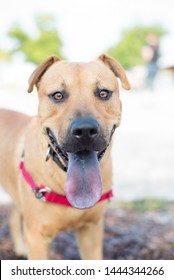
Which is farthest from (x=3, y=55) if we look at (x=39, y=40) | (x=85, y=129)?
(x=85, y=129)

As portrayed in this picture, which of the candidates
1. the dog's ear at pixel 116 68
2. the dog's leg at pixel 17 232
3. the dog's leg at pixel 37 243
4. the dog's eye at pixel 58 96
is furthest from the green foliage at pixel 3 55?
the dog's eye at pixel 58 96

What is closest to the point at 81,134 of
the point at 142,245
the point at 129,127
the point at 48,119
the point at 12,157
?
the point at 48,119

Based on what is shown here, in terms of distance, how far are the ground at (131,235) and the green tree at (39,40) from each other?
139 feet

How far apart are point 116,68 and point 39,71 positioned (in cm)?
55

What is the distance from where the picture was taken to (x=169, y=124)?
34.4ft

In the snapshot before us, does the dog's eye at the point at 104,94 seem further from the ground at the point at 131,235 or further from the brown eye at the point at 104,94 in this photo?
the ground at the point at 131,235

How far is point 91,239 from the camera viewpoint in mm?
3559

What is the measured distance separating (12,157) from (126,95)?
14685 mm

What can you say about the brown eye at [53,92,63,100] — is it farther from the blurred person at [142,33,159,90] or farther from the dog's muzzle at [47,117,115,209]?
the blurred person at [142,33,159,90]

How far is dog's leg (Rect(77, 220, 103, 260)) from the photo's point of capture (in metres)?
3.52

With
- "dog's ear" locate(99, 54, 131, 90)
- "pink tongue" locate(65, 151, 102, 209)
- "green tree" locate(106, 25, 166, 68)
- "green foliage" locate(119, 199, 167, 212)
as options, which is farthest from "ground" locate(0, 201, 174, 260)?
"green tree" locate(106, 25, 166, 68)

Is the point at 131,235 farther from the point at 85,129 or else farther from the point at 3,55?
the point at 3,55
